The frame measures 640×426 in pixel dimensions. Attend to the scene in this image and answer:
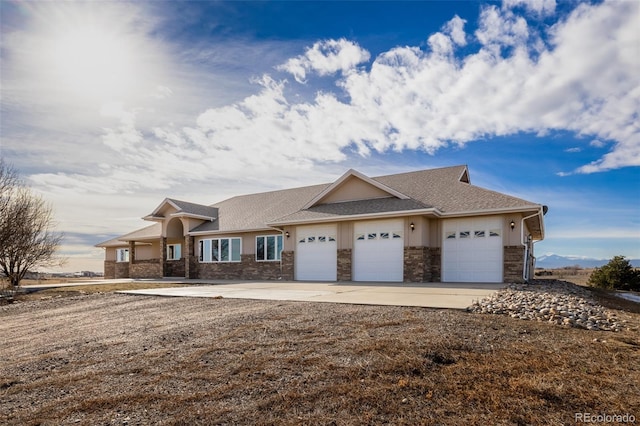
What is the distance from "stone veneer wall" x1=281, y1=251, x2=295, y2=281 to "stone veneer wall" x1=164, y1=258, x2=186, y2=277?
9134 mm

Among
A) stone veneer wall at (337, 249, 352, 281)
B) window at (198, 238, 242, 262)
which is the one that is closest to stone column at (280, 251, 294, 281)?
stone veneer wall at (337, 249, 352, 281)

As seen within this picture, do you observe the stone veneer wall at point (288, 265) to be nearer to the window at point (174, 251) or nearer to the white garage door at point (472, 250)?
the white garage door at point (472, 250)

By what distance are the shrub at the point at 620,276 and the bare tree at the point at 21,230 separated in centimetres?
3263

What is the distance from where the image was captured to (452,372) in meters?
4.31

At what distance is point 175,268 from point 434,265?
17.2m

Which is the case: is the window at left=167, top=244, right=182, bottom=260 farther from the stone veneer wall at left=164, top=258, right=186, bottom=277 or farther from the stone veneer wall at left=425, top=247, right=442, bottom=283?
the stone veneer wall at left=425, top=247, right=442, bottom=283

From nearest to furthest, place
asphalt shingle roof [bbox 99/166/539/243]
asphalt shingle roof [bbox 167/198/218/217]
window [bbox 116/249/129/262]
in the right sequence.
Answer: asphalt shingle roof [bbox 99/166/539/243]
asphalt shingle roof [bbox 167/198/218/217]
window [bbox 116/249/129/262]

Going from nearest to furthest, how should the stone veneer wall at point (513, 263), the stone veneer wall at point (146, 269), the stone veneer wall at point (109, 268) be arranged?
1. the stone veneer wall at point (513, 263)
2. the stone veneer wall at point (146, 269)
3. the stone veneer wall at point (109, 268)

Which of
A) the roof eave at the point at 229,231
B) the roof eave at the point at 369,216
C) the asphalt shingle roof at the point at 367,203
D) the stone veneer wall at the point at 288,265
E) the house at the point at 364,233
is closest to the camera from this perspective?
the house at the point at 364,233

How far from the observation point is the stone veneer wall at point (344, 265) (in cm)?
1749

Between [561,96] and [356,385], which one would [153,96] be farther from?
[561,96]

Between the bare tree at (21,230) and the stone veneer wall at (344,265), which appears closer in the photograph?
the stone veneer wall at (344,265)

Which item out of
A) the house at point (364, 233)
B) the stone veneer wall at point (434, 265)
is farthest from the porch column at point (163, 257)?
Answer: the stone veneer wall at point (434, 265)

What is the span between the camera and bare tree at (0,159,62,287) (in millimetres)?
18969
